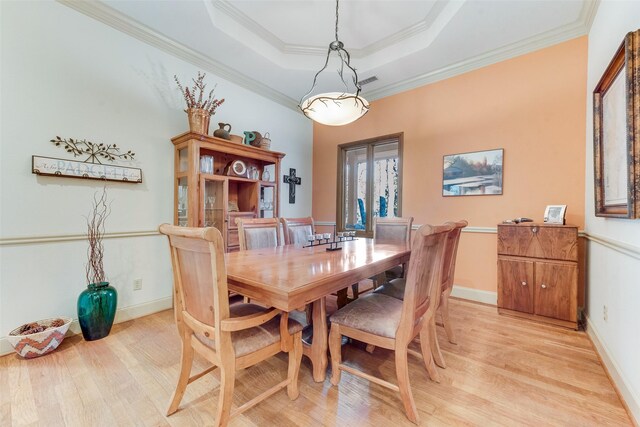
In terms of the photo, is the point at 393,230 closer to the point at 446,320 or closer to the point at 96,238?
the point at 446,320

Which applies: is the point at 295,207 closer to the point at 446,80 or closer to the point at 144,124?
the point at 144,124

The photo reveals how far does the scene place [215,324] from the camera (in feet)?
3.61

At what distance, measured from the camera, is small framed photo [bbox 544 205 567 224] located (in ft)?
7.96

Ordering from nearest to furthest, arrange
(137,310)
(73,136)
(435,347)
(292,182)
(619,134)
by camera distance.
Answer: (619,134)
(435,347)
(73,136)
(137,310)
(292,182)

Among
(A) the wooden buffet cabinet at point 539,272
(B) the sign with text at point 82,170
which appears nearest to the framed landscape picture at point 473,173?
(A) the wooden buffet cabinet at point 539,272

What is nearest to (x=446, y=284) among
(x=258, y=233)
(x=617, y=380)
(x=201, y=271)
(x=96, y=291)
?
(x=617, y=380)

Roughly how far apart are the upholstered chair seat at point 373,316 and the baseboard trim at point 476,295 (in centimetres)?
192

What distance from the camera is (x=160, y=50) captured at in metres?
2.77

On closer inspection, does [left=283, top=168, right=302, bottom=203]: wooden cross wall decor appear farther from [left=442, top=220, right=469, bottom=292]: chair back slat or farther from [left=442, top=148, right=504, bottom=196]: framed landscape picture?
[left=442, top=220, right=469, bottom=292]: chair back slat

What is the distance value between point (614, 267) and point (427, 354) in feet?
4.54

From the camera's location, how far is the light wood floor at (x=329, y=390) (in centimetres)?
133

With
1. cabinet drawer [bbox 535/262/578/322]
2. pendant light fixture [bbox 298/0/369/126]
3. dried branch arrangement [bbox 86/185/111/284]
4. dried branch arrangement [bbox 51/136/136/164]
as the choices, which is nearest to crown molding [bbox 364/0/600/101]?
pendant light fixture [bbox 298/0/369/126]

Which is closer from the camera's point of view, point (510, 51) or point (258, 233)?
point (258, 233)

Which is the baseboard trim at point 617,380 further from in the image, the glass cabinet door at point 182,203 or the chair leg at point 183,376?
the glass cabinet door at point 182,203
